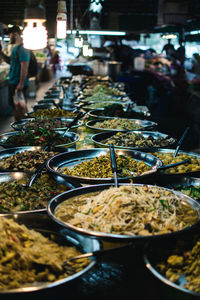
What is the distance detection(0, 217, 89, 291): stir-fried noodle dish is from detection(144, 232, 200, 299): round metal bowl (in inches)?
10.4

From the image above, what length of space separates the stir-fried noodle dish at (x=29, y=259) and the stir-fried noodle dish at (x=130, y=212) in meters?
0.18

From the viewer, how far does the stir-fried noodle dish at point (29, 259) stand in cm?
131

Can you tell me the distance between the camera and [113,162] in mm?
2246

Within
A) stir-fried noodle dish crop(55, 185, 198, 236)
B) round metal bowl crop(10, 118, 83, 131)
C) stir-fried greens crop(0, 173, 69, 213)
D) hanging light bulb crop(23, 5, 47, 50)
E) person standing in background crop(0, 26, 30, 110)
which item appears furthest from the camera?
person standing in background crop(0, 26, 30, 110)

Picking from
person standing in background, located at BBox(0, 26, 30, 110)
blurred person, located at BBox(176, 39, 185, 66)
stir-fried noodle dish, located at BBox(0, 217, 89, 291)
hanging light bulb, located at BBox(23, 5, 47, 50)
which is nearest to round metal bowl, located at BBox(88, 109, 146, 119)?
hanging light bulb, located at BBox(23, 5, 47, 50)

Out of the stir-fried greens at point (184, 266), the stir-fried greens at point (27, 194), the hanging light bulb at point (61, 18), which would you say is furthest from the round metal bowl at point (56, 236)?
the hanging light bulb at point (61, 18)

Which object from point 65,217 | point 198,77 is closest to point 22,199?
point 65,217

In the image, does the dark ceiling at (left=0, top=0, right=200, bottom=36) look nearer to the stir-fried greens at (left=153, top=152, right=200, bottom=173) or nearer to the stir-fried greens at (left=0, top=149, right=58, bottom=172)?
the stir-fried greens at (left=0, top=149, right=58, bottom=172)

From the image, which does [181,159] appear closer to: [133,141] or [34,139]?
[133,141]

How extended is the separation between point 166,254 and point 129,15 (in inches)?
847

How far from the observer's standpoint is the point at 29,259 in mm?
1374

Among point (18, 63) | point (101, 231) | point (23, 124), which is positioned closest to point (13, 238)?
point (101, 231)

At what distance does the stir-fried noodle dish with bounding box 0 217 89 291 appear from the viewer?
1.31 metres

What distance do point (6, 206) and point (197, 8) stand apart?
11.2 m
